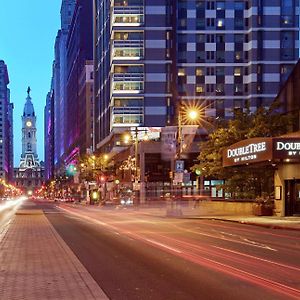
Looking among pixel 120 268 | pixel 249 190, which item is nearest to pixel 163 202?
pixel 249 190

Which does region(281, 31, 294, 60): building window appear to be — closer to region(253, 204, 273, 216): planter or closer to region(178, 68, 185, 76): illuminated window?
region(178, 68, 185, 76): illuminated window

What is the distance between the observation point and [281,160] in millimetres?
40469

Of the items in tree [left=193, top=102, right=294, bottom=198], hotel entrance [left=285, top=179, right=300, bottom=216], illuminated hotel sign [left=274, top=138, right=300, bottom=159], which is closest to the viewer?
illuminated hotel sign [left=274, top=138, right=300, bottom=159]

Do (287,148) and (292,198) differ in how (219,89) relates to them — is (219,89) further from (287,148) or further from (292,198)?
(287,148)

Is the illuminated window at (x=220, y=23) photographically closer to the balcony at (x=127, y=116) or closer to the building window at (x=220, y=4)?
the building window at (x=220, y=4)

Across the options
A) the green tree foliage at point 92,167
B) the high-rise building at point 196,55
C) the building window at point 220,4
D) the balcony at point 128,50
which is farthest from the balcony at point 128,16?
the green tree foliage at point 92,167

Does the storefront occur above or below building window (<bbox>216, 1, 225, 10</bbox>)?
below

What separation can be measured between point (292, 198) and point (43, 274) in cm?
3069

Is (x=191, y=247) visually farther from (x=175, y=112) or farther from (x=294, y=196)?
(x=175, y=112)

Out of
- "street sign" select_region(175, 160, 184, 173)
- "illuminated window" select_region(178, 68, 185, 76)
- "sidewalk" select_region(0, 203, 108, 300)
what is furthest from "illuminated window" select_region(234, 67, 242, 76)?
"sidewalk" select_region(0, 203, 108, 300)

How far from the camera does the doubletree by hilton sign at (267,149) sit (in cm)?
3869

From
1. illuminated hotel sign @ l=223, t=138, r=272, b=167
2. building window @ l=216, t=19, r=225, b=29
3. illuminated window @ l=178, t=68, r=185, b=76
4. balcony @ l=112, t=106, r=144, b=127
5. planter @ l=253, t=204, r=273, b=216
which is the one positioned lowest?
planter @ l=253, t=204, r=273, b=216

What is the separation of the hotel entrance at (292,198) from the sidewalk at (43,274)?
2332 centimetres

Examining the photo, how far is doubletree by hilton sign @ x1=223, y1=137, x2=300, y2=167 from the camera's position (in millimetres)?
38688
